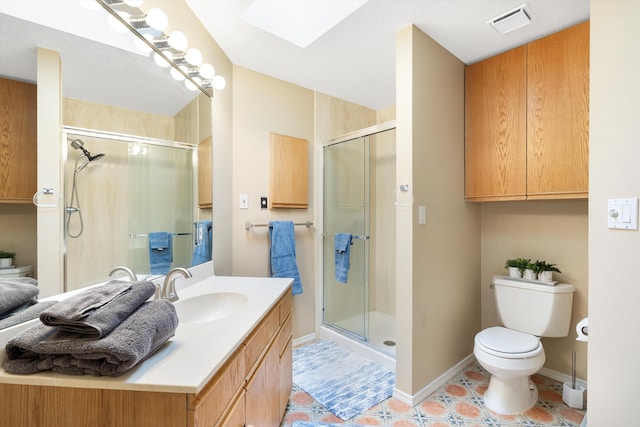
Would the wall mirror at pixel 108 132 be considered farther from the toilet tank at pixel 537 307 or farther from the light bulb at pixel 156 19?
the toilet tank at pixel 537 307

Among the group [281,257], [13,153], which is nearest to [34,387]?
[13,153]

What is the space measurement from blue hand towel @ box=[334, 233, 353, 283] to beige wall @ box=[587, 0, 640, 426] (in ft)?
5.46

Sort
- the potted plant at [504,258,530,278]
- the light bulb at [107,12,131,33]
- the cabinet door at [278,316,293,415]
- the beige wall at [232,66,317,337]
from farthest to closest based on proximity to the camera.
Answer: the beige wall at [232,66,317,337]
the potted plant at [504,258,530,278]
the cabinet door at [278,316,293,415]
the light bulb at [107,12,131,33]

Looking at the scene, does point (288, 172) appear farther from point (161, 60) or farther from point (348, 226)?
point (161, 60)

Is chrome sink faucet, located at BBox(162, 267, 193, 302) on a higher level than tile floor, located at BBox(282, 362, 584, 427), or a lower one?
higher

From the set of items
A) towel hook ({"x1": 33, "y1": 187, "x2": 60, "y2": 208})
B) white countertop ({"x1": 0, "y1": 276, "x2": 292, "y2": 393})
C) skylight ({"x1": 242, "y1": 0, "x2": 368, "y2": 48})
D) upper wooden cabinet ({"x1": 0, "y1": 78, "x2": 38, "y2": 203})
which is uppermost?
skylight ({"x1": 242, "y1": 0, "x2": 368, "y2": 48})

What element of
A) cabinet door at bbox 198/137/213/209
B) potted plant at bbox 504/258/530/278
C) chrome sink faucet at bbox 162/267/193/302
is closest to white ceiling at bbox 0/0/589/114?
cabinet door at bbox 198/137/213/209

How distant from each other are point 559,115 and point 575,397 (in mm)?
1704

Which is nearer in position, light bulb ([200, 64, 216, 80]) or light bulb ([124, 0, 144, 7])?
light bulb ([124, 0, 144, 7])

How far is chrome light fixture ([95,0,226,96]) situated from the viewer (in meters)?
1.18

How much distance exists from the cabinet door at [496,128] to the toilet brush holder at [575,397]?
1.20 meters

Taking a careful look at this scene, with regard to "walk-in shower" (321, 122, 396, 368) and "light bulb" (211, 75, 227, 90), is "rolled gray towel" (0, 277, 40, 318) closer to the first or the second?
"light bulb" (211, 75, 227, 90)

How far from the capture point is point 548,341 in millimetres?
2107

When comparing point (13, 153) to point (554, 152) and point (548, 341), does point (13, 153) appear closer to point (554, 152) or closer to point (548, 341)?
point (554, 152)
